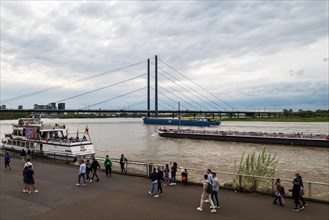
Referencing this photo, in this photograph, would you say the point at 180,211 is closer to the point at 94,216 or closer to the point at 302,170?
the point at 94,216

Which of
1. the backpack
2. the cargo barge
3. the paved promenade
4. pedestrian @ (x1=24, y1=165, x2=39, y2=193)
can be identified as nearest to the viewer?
the paved promenade

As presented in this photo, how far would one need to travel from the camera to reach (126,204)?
12711 millimetres

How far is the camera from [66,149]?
27.6 meters

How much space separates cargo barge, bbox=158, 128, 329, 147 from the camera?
50750mm

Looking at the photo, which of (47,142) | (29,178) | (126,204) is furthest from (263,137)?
(29,178)

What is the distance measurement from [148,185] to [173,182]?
1.28m

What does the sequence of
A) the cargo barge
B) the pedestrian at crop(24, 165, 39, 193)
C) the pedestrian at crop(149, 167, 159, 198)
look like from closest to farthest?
the pedestrian at crop(149, 167, 159, 198)
the pedestrian at crop(24, 165, 39, 193)
the cargo barge

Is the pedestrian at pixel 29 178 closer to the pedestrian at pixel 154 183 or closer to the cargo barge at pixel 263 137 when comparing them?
the pedestrian at pixel 154 183

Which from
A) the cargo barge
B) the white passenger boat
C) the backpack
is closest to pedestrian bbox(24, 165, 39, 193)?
the backpack

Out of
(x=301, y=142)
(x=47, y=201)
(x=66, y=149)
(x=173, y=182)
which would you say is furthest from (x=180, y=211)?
(x=301, y=142)

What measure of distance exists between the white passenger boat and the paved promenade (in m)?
10.5

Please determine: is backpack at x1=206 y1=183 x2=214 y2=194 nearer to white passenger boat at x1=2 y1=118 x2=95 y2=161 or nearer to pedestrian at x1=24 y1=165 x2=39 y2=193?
pedestrian at x1=24 y1=165 x2=39 y2=193

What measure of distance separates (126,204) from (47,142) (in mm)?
19008

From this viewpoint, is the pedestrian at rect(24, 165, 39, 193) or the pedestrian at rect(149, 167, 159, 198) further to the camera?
the pedestrian at rect(24, 165, 39, 193)
